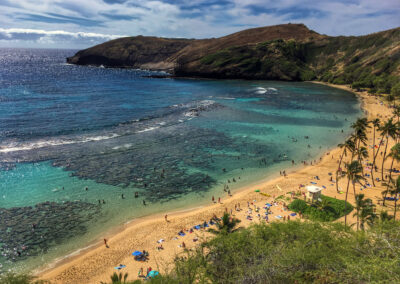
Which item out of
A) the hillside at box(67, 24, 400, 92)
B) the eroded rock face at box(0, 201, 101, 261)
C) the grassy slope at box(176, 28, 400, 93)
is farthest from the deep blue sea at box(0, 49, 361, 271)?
the hillside at box(67, 24, 400, 92)

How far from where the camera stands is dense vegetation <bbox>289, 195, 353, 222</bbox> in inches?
1348

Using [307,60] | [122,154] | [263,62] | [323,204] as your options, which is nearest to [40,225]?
[122,154]

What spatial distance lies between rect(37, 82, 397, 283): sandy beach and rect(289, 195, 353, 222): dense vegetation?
80.0 inches

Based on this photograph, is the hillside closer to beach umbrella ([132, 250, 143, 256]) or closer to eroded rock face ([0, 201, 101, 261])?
beach umbrella ([132, 250, 143, 256])

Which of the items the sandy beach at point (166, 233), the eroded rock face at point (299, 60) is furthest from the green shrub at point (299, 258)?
the eroded rock face at point (299, 60)

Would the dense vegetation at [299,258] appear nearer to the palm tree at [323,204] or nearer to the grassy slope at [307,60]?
the palm tree at [323,204]

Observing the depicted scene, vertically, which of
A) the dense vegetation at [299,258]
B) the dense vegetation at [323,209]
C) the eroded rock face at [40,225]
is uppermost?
the dense vegetation at [299,258]

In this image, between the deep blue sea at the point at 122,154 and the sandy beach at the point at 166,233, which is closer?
the sandy beach at the point at 166,233

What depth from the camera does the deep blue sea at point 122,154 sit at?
3475 centimetres

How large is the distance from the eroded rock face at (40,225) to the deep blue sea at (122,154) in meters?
0.13

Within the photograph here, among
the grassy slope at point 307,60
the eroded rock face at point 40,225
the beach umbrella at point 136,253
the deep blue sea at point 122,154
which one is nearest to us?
the beach umbrella at point 136,253

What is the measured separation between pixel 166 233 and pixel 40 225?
17.0m

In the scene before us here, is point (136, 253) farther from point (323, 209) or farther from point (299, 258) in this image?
point (323, 209)

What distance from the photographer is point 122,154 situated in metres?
54.6
